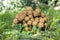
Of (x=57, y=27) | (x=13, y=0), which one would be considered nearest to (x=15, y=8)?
(x=13, y=0)

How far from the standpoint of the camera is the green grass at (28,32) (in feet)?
22.2

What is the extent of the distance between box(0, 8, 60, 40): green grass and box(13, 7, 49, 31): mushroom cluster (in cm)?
18

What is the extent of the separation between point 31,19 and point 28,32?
1.58ft

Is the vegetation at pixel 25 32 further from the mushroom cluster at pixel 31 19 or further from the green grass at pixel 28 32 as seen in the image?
A: the mushroom cluster at pixel 31 19

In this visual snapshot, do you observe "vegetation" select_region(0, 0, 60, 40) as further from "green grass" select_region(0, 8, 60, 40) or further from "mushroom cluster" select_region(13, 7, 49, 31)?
"mushroom cluster" select_region(13, 7, 49, 31)

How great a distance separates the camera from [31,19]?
7.42 meters

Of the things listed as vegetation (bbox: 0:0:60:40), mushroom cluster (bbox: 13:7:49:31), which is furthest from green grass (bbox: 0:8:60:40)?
mushroom cluster (bbox: 13:7:49:31)

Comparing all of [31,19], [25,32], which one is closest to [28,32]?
[25,32]

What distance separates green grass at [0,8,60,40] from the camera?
22.2 feet

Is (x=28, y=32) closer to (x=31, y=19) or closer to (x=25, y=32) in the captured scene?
(x=25, y=32)

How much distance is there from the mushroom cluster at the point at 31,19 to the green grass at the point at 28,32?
0.58 feet

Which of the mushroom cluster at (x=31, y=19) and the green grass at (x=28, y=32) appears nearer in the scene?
the green grass at (x=28, y=32)

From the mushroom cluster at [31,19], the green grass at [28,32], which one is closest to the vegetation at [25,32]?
the green grass at [28,32]

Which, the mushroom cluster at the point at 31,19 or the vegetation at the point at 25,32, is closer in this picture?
the vegetation at the point at 25,32
